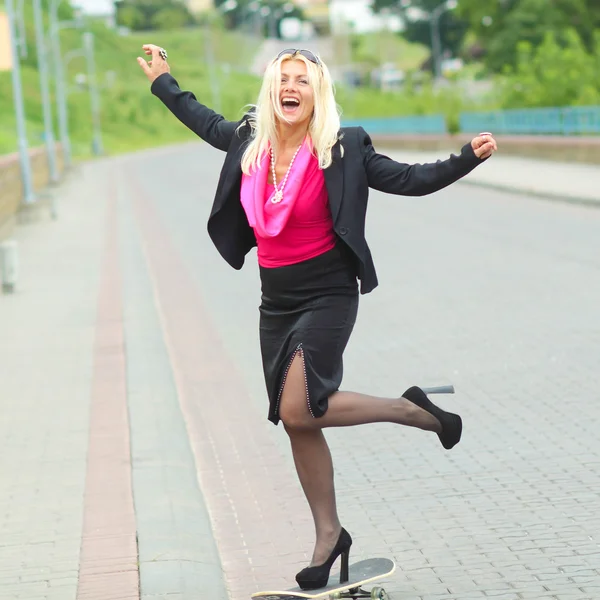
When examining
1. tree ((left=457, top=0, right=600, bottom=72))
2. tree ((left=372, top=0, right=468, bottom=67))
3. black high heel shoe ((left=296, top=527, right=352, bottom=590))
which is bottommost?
tree ((left=372, top=0, right=468, bottom=67))

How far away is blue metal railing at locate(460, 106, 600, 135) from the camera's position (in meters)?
35.9

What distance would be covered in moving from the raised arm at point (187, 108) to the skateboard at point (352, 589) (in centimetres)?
151

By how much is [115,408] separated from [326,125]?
4245 millimetres

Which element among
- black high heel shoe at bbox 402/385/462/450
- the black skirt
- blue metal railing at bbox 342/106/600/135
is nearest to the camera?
the black skirt

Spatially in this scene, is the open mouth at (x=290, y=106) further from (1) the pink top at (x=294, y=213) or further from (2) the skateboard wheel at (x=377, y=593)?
(2) the skateboard wheel at (x=377, y=593)

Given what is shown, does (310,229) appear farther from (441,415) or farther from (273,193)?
(441,415)

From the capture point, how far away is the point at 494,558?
5289 millimetres

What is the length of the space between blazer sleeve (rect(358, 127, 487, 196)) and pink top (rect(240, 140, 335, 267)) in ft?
0.57

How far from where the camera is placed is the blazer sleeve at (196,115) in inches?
197

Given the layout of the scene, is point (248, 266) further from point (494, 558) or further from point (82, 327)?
point (494, 558)

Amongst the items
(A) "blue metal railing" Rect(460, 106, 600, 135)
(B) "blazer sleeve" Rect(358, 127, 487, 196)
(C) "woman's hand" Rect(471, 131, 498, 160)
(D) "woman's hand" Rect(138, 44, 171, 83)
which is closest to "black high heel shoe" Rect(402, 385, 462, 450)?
(B) "blazer sleeve" Rect(358, 127, 487, 196)

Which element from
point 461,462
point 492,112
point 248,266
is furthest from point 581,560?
point 492,112

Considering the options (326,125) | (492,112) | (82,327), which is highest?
(326,125)

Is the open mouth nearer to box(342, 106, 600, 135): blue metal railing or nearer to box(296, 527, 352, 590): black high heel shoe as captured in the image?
box(296, 527, 352, 590): black high heel shoe
